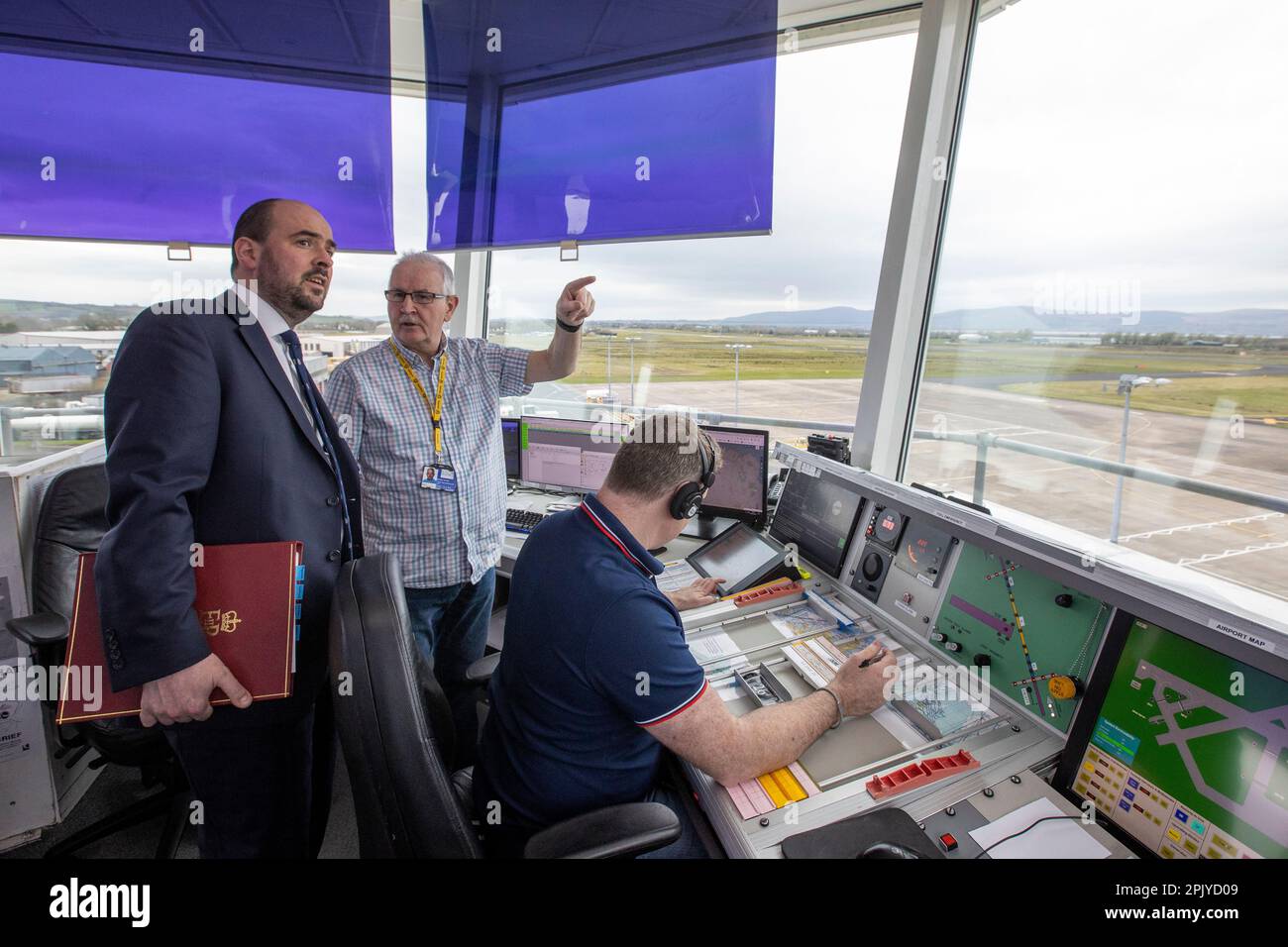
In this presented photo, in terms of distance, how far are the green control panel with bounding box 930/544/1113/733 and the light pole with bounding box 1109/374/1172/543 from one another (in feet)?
4.35

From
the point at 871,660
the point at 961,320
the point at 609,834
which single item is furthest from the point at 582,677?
the point at 961,320

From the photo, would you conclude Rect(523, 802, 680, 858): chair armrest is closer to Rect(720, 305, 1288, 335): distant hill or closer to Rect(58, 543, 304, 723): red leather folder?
Rect(58, 543, 304, 723): red leather folder

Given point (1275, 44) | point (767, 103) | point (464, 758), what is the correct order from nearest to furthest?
point (1275, 44)
point (464, 758)
point (767, 103)

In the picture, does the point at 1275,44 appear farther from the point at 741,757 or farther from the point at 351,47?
the point at 351,47

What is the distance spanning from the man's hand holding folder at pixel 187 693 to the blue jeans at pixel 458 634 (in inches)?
31.6

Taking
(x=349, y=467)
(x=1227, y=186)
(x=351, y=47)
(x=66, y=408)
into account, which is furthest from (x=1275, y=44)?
(x=66, y=408)

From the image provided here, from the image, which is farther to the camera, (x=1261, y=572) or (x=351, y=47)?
(x=351, y=47)

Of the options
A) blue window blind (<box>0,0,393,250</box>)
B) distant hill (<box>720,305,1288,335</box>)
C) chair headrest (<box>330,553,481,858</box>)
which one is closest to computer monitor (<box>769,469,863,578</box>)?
distant hill (<box>720,305,1288,335</box>)

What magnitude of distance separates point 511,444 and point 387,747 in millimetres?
2272

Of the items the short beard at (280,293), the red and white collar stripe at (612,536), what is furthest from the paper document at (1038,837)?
the short beard at (280,293)

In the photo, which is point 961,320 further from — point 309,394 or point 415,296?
point 309,394

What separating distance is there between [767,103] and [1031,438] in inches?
66.8

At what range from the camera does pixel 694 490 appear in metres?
1.27

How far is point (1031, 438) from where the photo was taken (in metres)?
2.44
